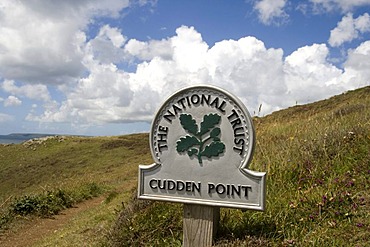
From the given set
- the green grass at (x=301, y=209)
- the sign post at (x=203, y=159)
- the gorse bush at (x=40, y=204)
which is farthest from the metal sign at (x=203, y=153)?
the gorse bush at (x=40, y=204)

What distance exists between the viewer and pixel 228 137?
4.18m

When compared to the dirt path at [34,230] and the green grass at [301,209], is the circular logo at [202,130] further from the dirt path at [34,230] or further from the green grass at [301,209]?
the dirt path at [34,230]

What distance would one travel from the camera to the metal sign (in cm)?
412

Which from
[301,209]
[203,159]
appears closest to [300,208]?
[301,209]

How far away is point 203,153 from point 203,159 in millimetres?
76

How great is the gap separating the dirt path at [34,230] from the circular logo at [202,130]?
188 inches

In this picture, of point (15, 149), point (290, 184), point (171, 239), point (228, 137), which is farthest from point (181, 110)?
point (15, 149)

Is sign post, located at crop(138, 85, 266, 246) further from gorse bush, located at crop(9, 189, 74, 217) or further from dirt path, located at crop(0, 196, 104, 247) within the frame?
gorse bush, located at crop(9, 189, 74, 217)

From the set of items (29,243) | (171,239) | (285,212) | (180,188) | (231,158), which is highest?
(231,158)

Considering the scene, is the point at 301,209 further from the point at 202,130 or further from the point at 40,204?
the point at 40,204

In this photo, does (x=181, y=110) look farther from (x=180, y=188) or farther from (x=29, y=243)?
(x=29, y=243)

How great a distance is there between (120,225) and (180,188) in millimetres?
1484

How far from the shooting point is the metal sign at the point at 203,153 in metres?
4.12

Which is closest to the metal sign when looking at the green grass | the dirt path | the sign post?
the sign post
